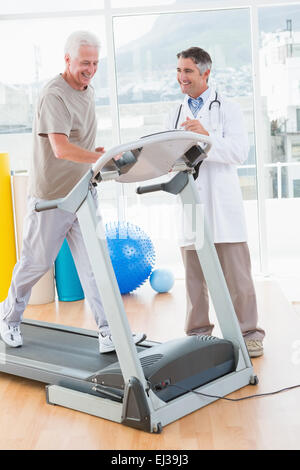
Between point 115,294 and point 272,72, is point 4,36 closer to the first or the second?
point 272,72

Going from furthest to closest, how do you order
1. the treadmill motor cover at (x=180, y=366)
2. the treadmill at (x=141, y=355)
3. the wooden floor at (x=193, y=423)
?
the treadmill motor cover at (x=180, y=366)
the treadmill at (x=141, y=355)
the wooden floor at (x=193, y=423)

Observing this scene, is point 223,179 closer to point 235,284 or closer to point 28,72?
point 235,284

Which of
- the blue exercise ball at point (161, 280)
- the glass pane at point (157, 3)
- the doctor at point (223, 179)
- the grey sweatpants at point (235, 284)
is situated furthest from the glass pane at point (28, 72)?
the grey sweatpants at point (235, 284)

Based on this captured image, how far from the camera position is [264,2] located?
523 centimetres

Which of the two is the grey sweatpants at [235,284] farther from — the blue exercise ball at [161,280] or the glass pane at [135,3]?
the glass pane at [135,3]

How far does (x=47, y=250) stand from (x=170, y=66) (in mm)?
2739

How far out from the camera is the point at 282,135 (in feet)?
17.7

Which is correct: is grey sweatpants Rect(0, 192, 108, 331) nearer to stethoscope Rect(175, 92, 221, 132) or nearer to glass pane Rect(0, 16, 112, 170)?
stethoscope Rect(175, 92, 221, 132)

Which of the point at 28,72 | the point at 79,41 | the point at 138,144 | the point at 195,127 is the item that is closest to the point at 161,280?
the point at 28,72

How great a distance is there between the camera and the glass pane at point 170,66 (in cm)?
537

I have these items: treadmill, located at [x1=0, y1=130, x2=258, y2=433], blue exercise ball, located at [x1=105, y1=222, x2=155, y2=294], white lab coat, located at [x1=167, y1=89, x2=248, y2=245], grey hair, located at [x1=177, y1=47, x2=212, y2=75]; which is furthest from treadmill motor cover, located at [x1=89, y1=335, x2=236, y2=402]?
blue exercise ball, located at [x1=105, y1=222, x2=155, y2=294]

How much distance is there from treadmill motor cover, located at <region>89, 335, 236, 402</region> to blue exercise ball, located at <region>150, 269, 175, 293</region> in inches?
79.0

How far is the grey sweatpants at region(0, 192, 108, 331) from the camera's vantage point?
10.5 feet

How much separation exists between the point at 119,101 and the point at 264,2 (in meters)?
1.35
